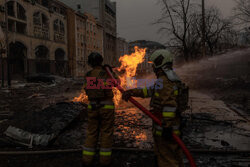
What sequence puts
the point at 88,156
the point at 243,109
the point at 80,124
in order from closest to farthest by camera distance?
1. the point at 88,156
2. the point at 80,124
3. the point at 243,109

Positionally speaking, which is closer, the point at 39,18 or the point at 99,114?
the point at 99,114

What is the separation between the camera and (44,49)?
99.0 feet

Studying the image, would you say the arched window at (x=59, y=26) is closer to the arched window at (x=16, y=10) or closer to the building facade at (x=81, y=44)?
the building facade at (x=81, y=44)

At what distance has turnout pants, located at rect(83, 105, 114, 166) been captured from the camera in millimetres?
3143

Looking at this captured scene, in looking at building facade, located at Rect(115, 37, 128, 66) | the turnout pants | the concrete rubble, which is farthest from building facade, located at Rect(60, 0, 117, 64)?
the turnout pants

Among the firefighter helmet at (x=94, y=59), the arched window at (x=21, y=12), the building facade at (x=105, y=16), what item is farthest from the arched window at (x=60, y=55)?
the firefighter helmet at (x=94, y=59)

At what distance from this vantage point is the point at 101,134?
3.29 metres

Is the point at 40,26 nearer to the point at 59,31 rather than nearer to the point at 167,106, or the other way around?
the point at 59,31

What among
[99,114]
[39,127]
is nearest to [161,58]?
[99,114]

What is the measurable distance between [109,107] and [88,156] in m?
0.88

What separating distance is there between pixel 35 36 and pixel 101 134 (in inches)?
1138

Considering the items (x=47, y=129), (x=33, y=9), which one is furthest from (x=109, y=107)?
(x=33, y=9)

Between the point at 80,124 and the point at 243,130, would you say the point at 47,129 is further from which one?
the point at 243,130

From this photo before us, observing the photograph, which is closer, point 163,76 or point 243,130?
point 163,76
